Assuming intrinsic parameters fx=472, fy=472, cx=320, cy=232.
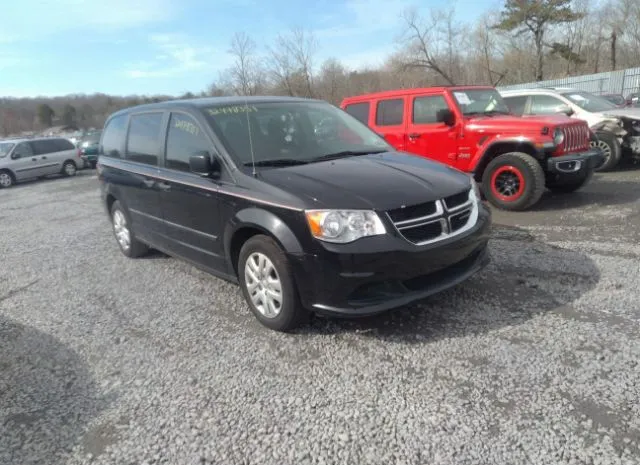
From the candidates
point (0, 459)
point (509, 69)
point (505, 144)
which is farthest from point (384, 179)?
point (509, 69)

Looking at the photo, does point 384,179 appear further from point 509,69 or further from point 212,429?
point 509,69

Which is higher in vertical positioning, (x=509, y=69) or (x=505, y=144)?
(x=509, y=69)

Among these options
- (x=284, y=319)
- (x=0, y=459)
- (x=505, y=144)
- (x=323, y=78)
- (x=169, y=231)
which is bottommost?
(x=0, y=459)

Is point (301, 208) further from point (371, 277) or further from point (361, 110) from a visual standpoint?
point (361, 110)

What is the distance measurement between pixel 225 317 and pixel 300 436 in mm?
1686

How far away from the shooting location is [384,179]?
3.47 metres

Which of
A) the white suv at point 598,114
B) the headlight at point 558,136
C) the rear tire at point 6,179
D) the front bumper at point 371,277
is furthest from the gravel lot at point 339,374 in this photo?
the rear tire at point 6,179

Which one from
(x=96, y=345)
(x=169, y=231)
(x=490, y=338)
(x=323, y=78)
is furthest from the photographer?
(x=323, y=78)

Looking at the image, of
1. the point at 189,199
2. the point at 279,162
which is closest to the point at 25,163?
the point at 189,199

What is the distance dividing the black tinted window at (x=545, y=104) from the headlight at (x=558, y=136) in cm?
358

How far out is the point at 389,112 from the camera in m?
7.83

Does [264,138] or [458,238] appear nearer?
[458,238]

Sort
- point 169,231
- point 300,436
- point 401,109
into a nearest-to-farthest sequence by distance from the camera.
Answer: point 300,436 < point 169,231 < point 401,109

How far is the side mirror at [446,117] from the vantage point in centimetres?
687
